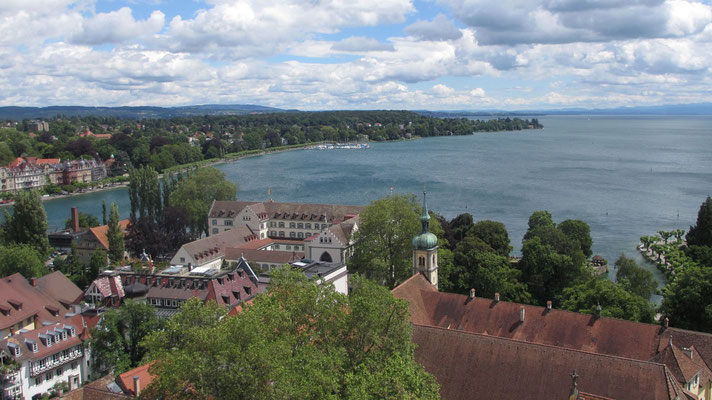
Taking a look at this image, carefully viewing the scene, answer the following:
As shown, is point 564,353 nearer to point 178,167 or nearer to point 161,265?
point 161,265

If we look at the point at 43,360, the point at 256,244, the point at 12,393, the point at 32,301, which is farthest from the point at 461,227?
the point at 12,393

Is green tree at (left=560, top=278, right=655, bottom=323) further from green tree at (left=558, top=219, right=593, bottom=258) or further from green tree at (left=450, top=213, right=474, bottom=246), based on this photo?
green tree at (left=450, top=213, right=474, bottom=246)

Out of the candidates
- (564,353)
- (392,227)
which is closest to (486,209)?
(392,227)

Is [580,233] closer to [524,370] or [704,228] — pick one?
[704,228]

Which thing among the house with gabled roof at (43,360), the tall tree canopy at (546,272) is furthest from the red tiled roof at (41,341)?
the tall tree canopy at (546,272)

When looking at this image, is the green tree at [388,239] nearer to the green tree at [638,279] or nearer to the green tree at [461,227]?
the green tree at [638,279]

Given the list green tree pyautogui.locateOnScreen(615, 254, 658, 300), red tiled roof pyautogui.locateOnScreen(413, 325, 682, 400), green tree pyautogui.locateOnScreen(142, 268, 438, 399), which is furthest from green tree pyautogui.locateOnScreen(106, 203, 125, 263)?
green tree pyautogui.locateOnScreen(615, 254, 658, 300)

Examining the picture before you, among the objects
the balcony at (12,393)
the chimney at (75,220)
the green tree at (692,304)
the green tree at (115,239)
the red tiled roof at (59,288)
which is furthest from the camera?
the chimney at (75,220)
